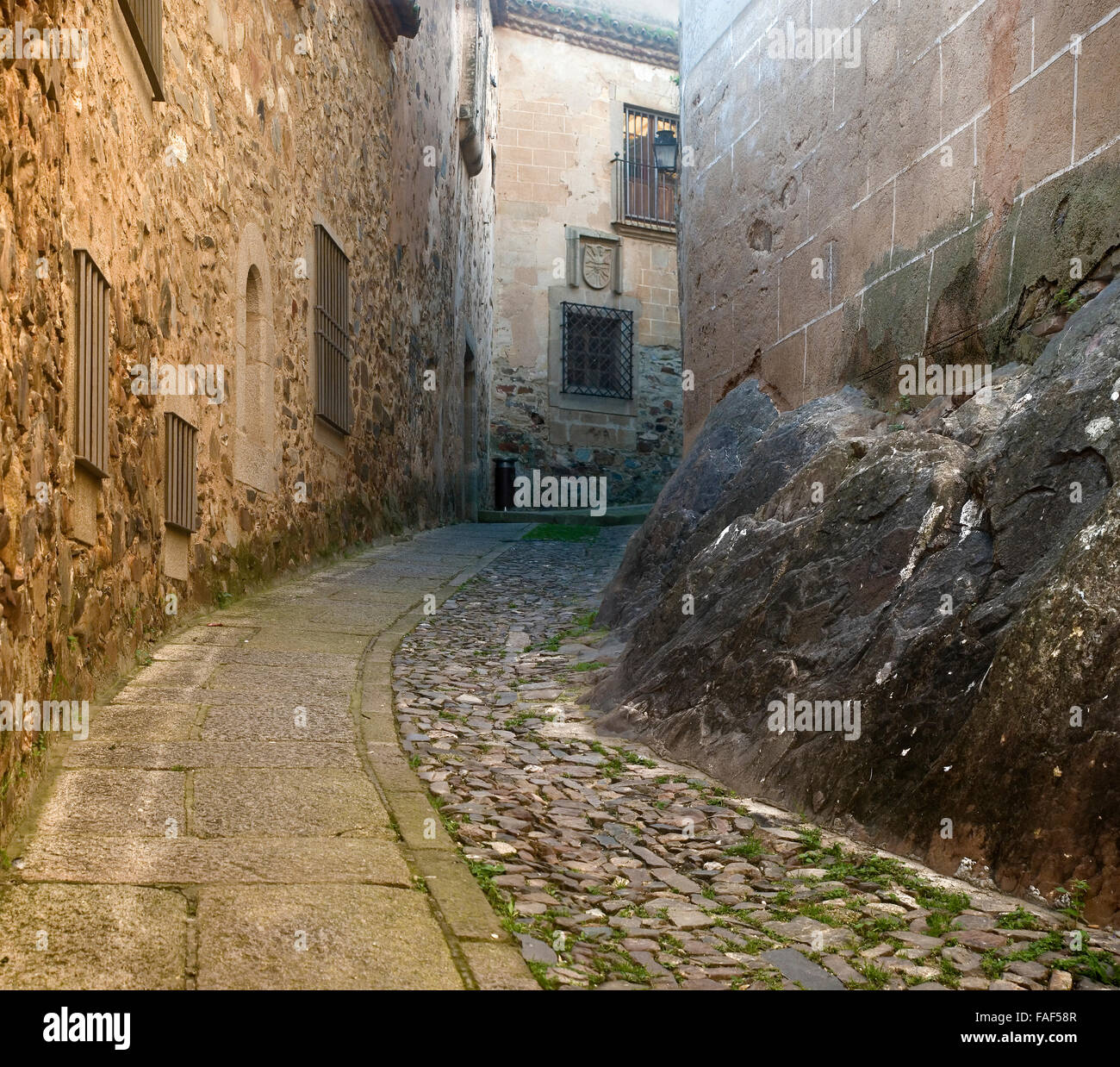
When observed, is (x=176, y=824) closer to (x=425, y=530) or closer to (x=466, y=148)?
(x=425, y=530)

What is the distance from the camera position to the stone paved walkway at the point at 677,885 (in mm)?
2602

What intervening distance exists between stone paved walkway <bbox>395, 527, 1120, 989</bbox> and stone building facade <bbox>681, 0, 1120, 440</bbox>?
2.35m

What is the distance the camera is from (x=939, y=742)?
3375mm

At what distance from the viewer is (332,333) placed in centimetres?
884

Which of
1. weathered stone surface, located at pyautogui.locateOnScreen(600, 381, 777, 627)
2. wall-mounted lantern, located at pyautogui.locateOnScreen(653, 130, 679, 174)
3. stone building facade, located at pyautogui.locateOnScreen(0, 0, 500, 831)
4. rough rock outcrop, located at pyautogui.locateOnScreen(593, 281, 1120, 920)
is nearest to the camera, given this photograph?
rough rock outcrop, located at pyautogui.locateOnScreen(593, 281, 1120, 920)

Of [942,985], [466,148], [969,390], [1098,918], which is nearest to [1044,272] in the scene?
[969,390]

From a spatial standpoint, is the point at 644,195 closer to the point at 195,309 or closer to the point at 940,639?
the point at 195,309

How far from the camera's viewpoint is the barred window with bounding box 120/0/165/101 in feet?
15.4

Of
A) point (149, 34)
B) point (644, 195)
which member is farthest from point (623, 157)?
point (149, 34)

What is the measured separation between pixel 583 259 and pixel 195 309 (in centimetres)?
1397

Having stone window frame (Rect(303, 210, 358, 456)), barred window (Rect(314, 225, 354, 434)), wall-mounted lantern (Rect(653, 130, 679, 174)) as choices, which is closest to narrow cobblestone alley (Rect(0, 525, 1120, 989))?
stone window frame (Rect(303, 210, 358, 456))

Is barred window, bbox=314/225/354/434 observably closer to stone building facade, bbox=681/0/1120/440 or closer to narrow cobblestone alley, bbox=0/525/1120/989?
stone building facade, bbox=681/0/1120/440
